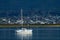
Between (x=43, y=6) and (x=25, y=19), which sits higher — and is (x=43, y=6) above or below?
above

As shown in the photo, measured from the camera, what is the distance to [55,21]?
23.7 ft

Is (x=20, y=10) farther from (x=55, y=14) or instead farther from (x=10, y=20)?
(x=55, y=14)

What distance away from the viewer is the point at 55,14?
7453 mm

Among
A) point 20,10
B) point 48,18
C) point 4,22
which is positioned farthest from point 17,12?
point 48,18

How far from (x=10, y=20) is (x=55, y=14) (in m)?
1.60

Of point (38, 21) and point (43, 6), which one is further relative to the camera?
point (43, 6)

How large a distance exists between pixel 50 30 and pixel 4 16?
5.80 feet

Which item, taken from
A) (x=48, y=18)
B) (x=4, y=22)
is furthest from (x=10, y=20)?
(x=48, y=18)

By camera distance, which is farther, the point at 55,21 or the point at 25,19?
the point at 25,19

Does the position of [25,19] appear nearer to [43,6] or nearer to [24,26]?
[24,26]

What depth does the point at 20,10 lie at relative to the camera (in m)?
7.81

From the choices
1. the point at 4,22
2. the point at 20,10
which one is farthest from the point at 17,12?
the point at 4,22

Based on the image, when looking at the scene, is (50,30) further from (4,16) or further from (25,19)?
(4,16)

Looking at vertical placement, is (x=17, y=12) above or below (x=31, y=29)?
above
